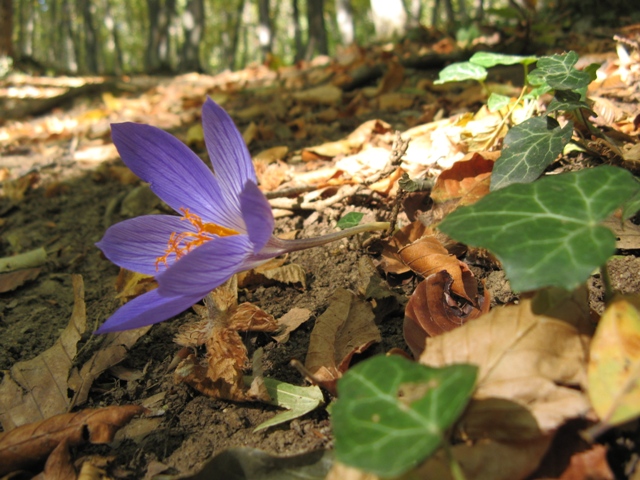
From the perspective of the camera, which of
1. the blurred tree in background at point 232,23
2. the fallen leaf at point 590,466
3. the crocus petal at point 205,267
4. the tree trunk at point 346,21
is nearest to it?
the fallen leaf at point 590,466

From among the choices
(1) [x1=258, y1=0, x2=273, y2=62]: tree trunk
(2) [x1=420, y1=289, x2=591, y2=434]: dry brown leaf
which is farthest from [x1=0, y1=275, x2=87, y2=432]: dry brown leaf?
(1) [x1=258, y1=0, x2=273, y2=62]: tree trunk

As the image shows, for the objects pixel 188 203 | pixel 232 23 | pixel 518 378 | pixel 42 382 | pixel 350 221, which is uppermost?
pixel 232 23

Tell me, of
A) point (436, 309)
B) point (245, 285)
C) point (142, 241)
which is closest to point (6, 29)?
point (245, 285)

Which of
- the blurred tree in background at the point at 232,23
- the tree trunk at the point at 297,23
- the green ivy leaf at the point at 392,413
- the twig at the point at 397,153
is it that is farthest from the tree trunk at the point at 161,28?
the green ivy leaf at the point at 392,413

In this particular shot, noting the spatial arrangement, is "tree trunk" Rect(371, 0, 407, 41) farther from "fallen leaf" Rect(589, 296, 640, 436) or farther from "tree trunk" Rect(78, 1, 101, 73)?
"tree trunk" Rect(78, 1, 101, 73)

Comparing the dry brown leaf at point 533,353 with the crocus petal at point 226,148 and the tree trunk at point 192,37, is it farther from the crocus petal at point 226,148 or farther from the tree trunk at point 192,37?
the tree trunk at point 192,37

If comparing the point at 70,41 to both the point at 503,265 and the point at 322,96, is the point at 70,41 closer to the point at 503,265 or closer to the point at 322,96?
the point at 322,96
